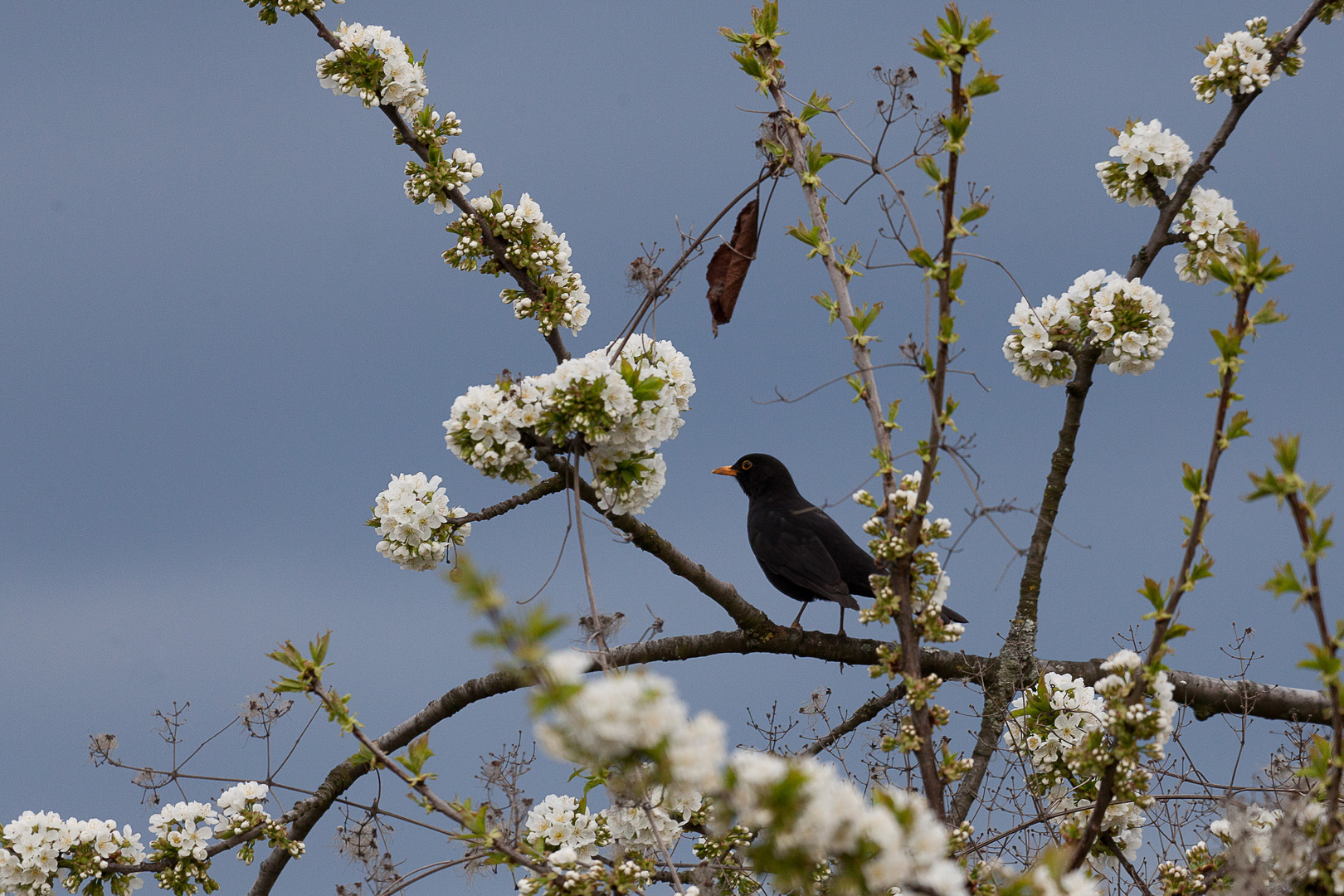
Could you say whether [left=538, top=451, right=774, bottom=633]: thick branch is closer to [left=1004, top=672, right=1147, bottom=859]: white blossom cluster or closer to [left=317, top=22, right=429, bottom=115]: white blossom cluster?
[left=1004, top=672, right=1147, bottom=859]: white blossom cluster

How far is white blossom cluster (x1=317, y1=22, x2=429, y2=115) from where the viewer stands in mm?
4949

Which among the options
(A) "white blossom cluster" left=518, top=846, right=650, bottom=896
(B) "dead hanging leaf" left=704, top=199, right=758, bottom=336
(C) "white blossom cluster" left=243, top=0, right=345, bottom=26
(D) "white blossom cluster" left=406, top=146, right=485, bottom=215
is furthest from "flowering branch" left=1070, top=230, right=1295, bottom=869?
(C) "white blossom cluster" left=243, top=0, right=345, bottom=26

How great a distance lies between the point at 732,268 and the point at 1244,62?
108 inches

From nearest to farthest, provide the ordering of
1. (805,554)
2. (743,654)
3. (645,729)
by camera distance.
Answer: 1. (645,729)
2. (743,654)
3. (805,554)

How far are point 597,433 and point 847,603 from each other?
310 centimetres

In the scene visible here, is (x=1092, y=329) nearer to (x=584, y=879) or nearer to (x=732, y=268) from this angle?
(x=732, y=268)

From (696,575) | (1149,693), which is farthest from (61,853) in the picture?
(1149,693)

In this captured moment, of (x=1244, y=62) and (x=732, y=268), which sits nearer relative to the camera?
(x=732, y=268)

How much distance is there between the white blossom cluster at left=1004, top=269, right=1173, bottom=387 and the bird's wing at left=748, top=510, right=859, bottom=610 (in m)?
1.62

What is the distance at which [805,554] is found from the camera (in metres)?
6.64

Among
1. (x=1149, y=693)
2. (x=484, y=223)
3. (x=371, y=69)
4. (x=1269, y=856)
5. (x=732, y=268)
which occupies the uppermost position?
(x=371, y=69)

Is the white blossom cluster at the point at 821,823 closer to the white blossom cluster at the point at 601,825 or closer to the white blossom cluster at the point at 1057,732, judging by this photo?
the white blossom cluster at the point at 1057,732

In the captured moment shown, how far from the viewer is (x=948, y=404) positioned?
301 centimetres

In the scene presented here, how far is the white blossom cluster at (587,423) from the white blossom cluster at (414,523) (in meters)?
0.98
